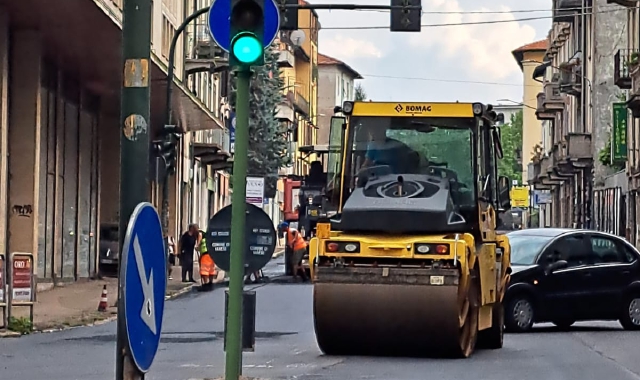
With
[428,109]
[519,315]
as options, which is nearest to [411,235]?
[428,109]

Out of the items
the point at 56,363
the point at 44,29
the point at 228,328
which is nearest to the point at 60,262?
the point at 44,29

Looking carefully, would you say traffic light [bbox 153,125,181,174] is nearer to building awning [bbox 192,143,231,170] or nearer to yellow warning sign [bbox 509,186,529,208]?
building awning [bbox 192,143,231,170]

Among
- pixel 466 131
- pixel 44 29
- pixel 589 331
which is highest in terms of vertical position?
pixel 44 29

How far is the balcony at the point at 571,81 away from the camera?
2726 inches

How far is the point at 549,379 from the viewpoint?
13.7 meters

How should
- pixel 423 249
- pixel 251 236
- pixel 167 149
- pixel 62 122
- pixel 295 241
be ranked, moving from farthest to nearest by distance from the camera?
pixel 295 241 → pixel 62 122 → pixel 167 149 → pixel 423 249 → pixel 251 236

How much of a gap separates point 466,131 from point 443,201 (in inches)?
45.6

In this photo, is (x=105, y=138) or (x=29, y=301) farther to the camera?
(x=105, y=138)

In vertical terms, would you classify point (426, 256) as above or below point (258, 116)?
below

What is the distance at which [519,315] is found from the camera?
21.0 meters

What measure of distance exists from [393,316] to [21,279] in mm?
7407

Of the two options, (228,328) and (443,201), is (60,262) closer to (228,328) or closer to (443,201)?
(443,201)

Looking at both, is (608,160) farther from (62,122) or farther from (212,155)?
(62,122)

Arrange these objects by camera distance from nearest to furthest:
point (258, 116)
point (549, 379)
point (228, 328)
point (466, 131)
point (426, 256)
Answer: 1. point (228, 328)
2. point (549, 379)
3. point (426, 256)
4. point (466, 131)
5. point (258, 116)
